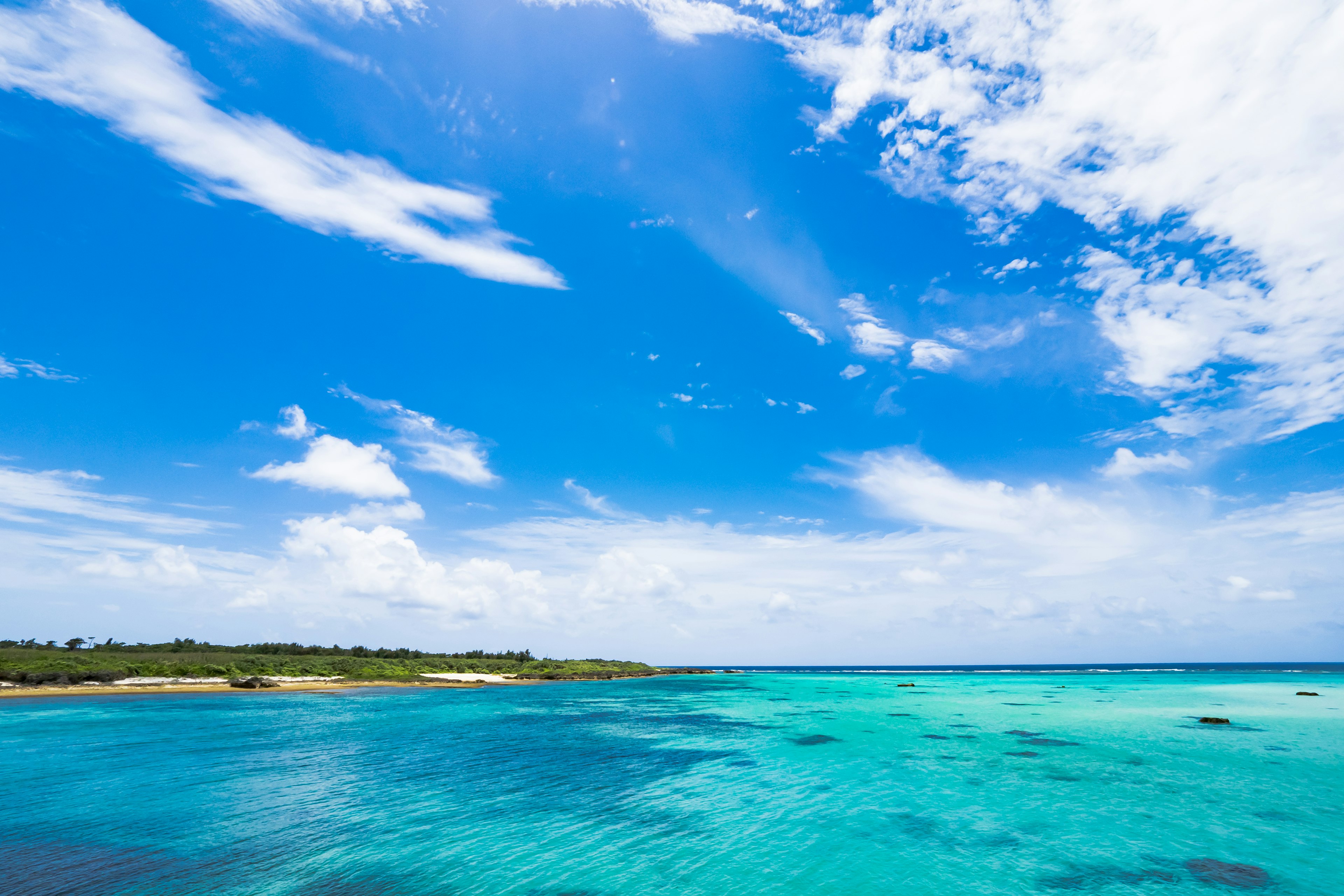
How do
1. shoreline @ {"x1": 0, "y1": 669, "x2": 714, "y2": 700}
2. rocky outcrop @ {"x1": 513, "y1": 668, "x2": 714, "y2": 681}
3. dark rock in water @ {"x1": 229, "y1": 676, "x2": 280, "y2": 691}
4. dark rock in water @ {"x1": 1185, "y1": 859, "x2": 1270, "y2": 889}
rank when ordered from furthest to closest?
rocky outcrop @ {"x1": 513, "y1": 668, "x2": 714, "y2": 681} < dark rock in water @ {"x1": 229, "y1": 676, "x2": 280, "y2": 691} < shoreline @ {"x1": 0, "y1": 669, "x2": 714, "y2": 700} < dark rock in water @ {"x1": 1185, "y1": 859, "x2": 1270, "y2": 889}

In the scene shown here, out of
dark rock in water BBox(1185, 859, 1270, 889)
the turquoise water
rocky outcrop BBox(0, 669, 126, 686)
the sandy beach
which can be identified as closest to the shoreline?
the sandy beach

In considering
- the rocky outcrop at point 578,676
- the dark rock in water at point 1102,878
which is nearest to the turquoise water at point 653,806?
the dark rock in water at point 1102,878

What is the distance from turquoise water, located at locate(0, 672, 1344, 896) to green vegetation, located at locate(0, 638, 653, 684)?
91.4ft

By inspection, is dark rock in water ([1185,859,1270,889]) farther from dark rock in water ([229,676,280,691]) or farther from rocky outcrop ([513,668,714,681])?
rocky outcrop ([513,668,714,681])

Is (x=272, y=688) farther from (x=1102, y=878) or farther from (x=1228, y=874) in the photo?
(x=1228, y=874)

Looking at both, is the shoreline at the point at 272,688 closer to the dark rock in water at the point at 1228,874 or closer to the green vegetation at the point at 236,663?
the green vegetation at the point at 236,663

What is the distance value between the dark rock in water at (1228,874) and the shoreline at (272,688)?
92.8m

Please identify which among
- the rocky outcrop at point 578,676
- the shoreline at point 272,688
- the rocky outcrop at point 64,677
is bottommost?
the rocky outcrop at point 578,676

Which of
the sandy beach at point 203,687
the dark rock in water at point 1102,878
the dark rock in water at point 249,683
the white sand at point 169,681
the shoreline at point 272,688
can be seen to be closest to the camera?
the dark rock in water at point 1102,878

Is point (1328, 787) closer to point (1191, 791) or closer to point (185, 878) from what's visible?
point (1191, 791)

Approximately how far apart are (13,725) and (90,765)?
70.3 feet

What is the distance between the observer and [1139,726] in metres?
50.8

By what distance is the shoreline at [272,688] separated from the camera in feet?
207

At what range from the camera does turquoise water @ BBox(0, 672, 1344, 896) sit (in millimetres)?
17031
